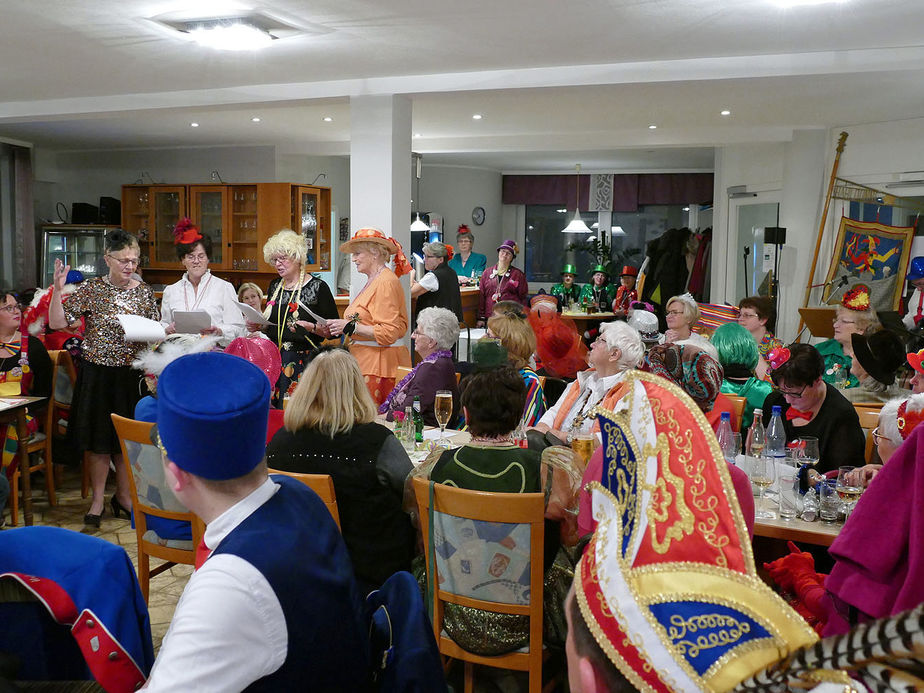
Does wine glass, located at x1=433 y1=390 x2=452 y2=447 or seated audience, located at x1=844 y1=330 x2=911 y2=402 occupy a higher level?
seated audience, located at x1=844 y1=330 x2=911 y2=402

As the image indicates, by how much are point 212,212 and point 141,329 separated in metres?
7.09

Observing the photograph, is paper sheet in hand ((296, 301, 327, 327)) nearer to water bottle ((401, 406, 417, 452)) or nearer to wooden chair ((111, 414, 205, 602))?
water bottle ((401, 406, 417, 452))

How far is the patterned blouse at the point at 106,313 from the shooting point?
4.53 metres

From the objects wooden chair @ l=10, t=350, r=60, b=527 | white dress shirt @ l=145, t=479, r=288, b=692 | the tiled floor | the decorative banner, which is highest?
the decorative banner

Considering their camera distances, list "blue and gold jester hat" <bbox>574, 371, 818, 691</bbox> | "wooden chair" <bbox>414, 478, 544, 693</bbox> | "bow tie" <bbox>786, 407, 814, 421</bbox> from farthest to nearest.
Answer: "bow tie" <bbox>786, 407, 814, 421</bbox> < "wooden chair" <bbox>414, 478, 544, 693</bbox> < "blue and gold jester hat" <bbox>574, 371, 818, 691</bbox>

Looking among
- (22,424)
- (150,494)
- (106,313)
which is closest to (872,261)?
(106,313)

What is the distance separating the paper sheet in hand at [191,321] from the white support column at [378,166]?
160 cm

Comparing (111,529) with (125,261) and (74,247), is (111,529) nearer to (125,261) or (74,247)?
(125,261)

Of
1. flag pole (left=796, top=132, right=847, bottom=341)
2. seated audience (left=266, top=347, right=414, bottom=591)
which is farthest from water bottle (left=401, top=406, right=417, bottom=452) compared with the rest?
flag pole (left=796, top=132, right=847, bottom=341)

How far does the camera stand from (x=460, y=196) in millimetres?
14336

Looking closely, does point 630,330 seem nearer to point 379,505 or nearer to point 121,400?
point 379,505

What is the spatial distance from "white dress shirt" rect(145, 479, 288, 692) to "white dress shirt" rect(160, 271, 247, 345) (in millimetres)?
3913

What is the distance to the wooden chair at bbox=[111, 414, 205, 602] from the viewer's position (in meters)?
3.20

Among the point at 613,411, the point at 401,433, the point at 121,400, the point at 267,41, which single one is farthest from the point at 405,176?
the point at 613,411
